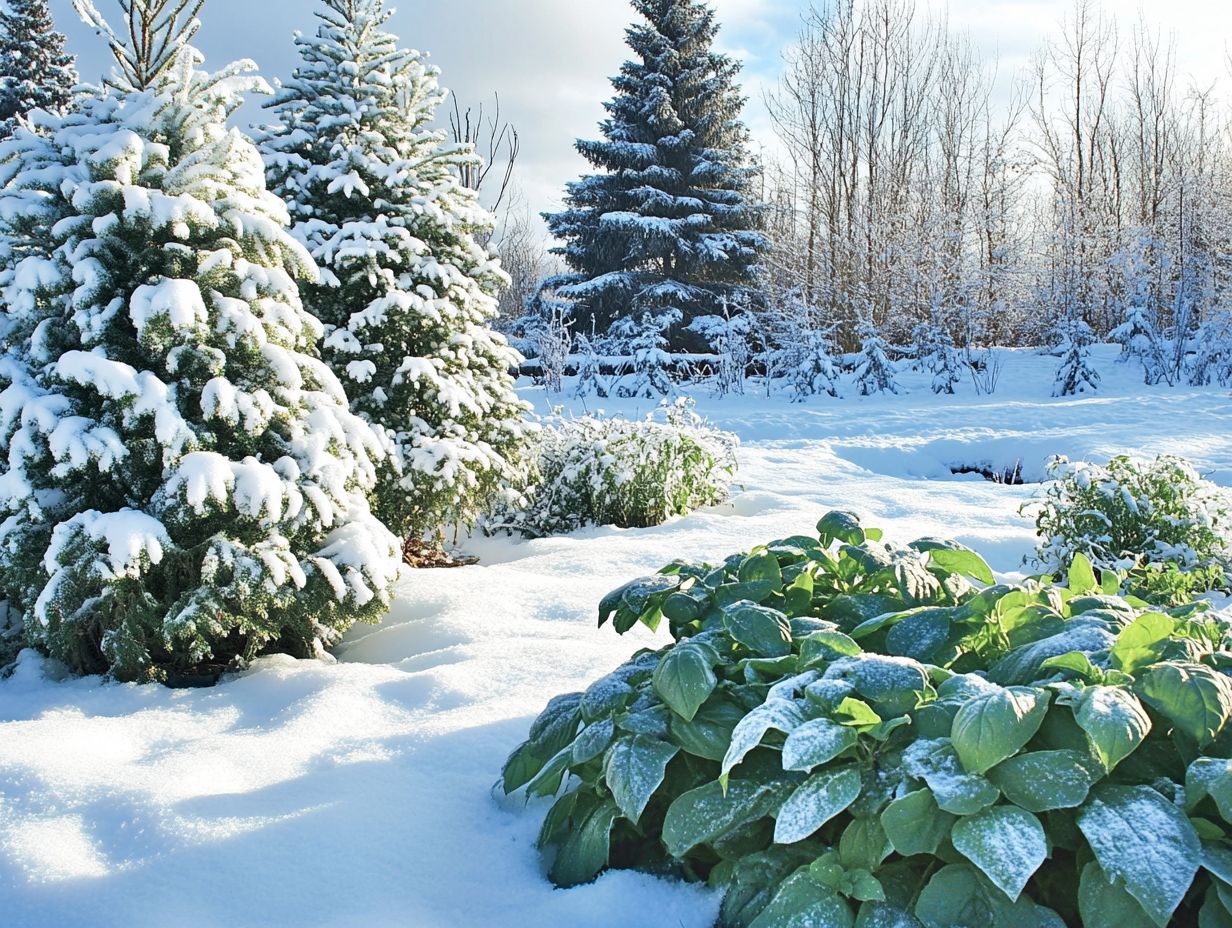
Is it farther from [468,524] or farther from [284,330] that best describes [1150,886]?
[468,524]

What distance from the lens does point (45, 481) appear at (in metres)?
2.71

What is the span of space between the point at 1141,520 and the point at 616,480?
282 cm

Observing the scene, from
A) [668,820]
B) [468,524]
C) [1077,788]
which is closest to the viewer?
[1077,788]

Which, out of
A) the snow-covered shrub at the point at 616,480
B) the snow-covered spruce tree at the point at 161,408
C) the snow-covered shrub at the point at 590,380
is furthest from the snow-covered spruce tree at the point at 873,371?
→ the snow-covered spruce tree at the point at 161,408

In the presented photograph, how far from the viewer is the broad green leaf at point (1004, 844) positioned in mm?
1087

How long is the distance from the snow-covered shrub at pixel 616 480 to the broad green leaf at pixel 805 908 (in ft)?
13.6

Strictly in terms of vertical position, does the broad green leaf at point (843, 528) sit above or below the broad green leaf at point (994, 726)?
above

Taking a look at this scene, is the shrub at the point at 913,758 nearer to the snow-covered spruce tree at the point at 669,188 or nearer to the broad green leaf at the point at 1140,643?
the broad green leaf at the point at 1140,643

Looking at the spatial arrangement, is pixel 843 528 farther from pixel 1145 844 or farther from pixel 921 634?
pixel 1145 844

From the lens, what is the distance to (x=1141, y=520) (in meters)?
3.89

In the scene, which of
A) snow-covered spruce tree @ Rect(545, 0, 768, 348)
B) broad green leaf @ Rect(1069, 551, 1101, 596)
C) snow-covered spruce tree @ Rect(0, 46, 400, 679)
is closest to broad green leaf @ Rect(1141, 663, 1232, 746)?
broad green leaf @ Rect(1069, 551, 1101, 596)

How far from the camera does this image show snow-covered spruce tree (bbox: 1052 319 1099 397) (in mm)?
12188

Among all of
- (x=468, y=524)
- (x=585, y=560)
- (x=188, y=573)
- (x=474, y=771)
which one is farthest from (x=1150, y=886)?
(x=468, y=524)

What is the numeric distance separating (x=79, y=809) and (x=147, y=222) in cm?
176
